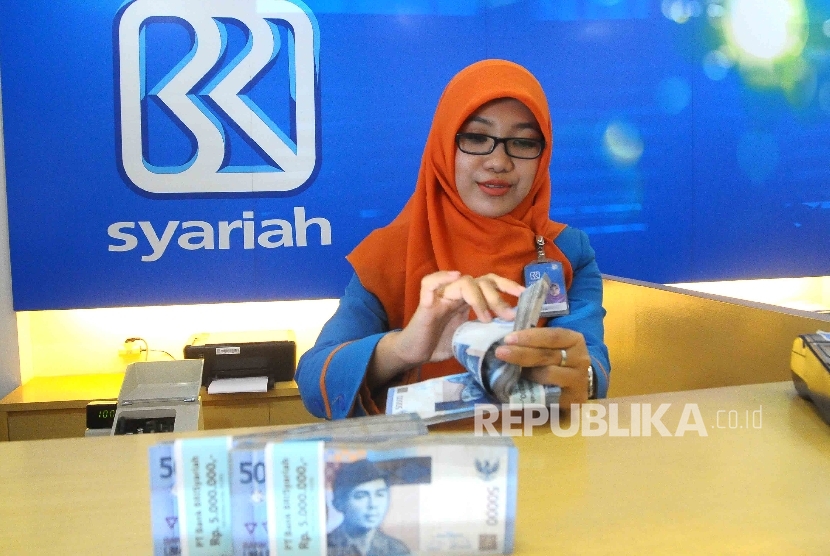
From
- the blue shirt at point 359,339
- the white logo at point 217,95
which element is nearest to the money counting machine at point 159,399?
the blue shirt at point 359,339

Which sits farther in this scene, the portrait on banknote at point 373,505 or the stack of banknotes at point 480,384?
the stack of banknotes at point 480,384

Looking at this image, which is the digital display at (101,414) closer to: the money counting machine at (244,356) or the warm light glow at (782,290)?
the money counting machine at (244,356)

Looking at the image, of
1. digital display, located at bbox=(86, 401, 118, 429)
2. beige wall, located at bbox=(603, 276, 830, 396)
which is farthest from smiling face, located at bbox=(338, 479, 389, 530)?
digital display, located at bbox=(86, 401, 118, 429)

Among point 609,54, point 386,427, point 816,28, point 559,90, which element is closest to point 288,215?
point 559,90

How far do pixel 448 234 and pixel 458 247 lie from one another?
0.04m

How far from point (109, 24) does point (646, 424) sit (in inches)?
103

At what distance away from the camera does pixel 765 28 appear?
3.31m

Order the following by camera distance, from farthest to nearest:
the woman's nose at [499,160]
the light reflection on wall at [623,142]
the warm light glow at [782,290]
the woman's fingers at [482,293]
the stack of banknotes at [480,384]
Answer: the warm light glow at [782,290] → the light reflection on wall at [623,142] → the woman's nose at [499,160] → the woman's fingers at [482,293] → the stack of banknotes at [480,384]

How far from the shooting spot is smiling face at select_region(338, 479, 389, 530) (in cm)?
65

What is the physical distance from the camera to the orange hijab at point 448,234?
1.47 meters

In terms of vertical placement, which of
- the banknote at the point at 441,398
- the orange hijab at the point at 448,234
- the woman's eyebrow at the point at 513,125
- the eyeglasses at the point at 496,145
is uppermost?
the woman's eyebrow at the point at 513,125

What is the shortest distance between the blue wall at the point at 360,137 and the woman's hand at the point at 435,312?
1.83m

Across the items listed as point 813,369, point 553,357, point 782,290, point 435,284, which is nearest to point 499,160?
point 435,284

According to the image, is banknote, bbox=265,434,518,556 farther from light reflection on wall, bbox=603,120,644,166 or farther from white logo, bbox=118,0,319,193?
light reflection on wall, bbox=603,120,644,166
